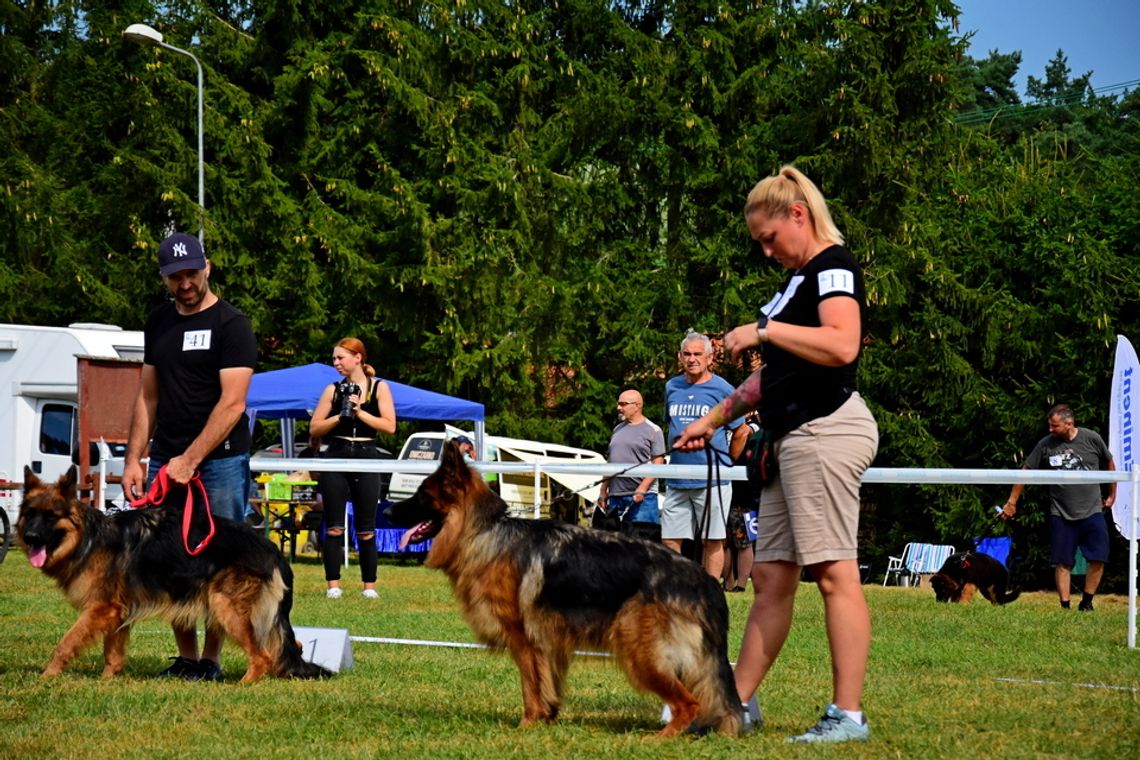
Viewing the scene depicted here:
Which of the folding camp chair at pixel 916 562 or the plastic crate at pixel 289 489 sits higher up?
the plastic crate at pixel 289 489

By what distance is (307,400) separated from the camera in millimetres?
19844

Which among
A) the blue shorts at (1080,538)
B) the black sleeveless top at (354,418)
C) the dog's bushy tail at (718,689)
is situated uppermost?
the black sleeveless top at (354,418)

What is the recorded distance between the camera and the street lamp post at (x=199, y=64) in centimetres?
2278

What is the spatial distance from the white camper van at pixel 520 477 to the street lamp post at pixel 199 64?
5.53 meters

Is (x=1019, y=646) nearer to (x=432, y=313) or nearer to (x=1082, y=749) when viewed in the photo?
(x=1082, y=749)

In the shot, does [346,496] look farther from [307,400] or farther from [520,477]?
[520,477]

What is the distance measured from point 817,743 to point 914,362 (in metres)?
18.3

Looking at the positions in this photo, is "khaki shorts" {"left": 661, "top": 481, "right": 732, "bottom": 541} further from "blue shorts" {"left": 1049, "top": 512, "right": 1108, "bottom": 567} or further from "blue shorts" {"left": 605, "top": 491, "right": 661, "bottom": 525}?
"blue shorts" {"left": 1049, "top": 512, "right": 1108, "bottom": 567}

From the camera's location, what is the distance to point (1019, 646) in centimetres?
935

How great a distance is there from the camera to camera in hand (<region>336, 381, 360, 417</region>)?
1116 centimetres

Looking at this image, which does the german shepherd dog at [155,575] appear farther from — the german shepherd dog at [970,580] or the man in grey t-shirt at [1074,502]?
the german shepherd dog at [970,580]

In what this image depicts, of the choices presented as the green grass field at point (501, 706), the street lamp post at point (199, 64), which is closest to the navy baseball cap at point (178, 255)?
the green grass field at point (501, 706)

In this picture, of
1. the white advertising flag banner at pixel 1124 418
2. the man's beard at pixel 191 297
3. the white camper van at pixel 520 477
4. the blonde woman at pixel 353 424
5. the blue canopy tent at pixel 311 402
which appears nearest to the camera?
the man's beard at pixel 191 297

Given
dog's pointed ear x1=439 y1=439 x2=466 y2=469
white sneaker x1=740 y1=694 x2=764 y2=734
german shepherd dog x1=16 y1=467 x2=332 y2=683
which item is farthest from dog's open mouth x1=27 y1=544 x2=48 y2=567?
white sneaker x1=740 y1=694 x2=764 y2=734
